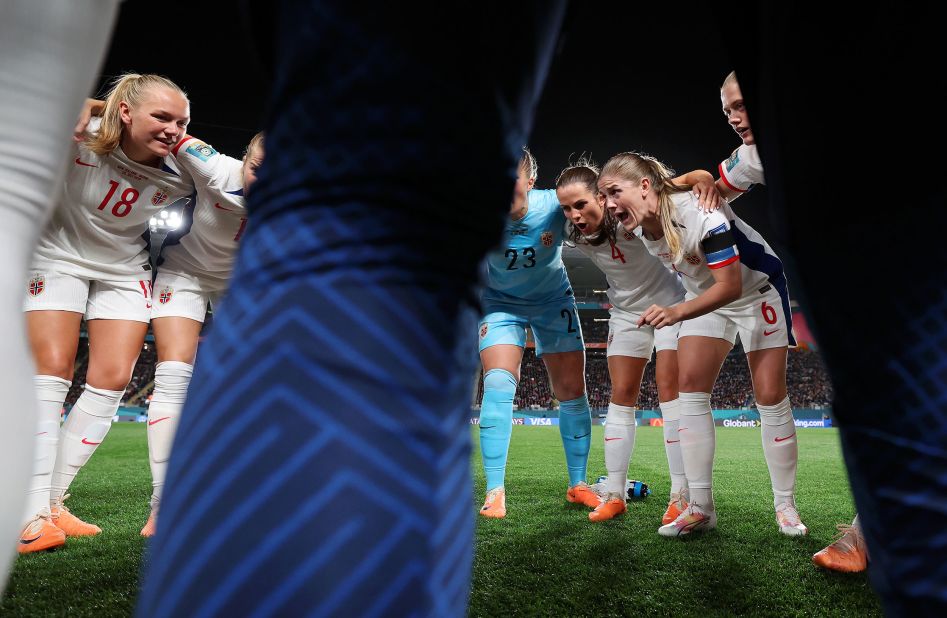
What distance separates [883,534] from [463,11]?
1.14ft

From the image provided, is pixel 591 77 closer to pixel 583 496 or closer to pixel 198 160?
pixel 583 496

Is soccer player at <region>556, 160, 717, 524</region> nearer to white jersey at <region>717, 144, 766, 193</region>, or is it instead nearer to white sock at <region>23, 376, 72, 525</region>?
white jersey at <region>717, 144, 766, 193</region>

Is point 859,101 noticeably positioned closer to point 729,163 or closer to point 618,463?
point 729,163

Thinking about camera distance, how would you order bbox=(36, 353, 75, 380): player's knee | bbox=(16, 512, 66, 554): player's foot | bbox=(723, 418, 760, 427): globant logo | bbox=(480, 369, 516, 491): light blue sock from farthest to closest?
1. bbox=(723, 418, 760, 427): globant logo
2. bbox=(480, 369, 516, 491): light blue sock
3. bbox=(36, 353, 75, 380): player's knee
4. bbox=(16, 512, 66, 554): player's foot

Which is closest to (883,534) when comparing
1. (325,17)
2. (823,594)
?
(325,17)

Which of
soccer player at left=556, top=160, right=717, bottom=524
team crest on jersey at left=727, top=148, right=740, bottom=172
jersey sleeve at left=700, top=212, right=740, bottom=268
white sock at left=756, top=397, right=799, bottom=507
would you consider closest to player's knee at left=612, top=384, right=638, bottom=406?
soccer player at left=556, top=160, right=717, bottom=524

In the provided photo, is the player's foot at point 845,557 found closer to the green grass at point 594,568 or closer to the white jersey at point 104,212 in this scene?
the green grass at point 594,568

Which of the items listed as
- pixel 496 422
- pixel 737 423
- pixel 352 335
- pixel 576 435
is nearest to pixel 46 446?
pixel 496 422

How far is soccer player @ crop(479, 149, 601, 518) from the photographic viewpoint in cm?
306

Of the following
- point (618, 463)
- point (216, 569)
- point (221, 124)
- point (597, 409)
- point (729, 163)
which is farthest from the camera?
point (597, 409)

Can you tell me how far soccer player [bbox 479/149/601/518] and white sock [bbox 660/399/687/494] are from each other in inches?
15.9

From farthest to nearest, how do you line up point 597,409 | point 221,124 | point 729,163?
point 597,409
point 221,124
point 729,163

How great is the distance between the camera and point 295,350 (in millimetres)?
236

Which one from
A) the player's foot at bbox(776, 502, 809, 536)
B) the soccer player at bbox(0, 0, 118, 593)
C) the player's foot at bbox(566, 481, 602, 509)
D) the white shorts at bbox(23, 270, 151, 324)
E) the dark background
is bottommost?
the player's foot at bbox(566, 481, 602, 509)
